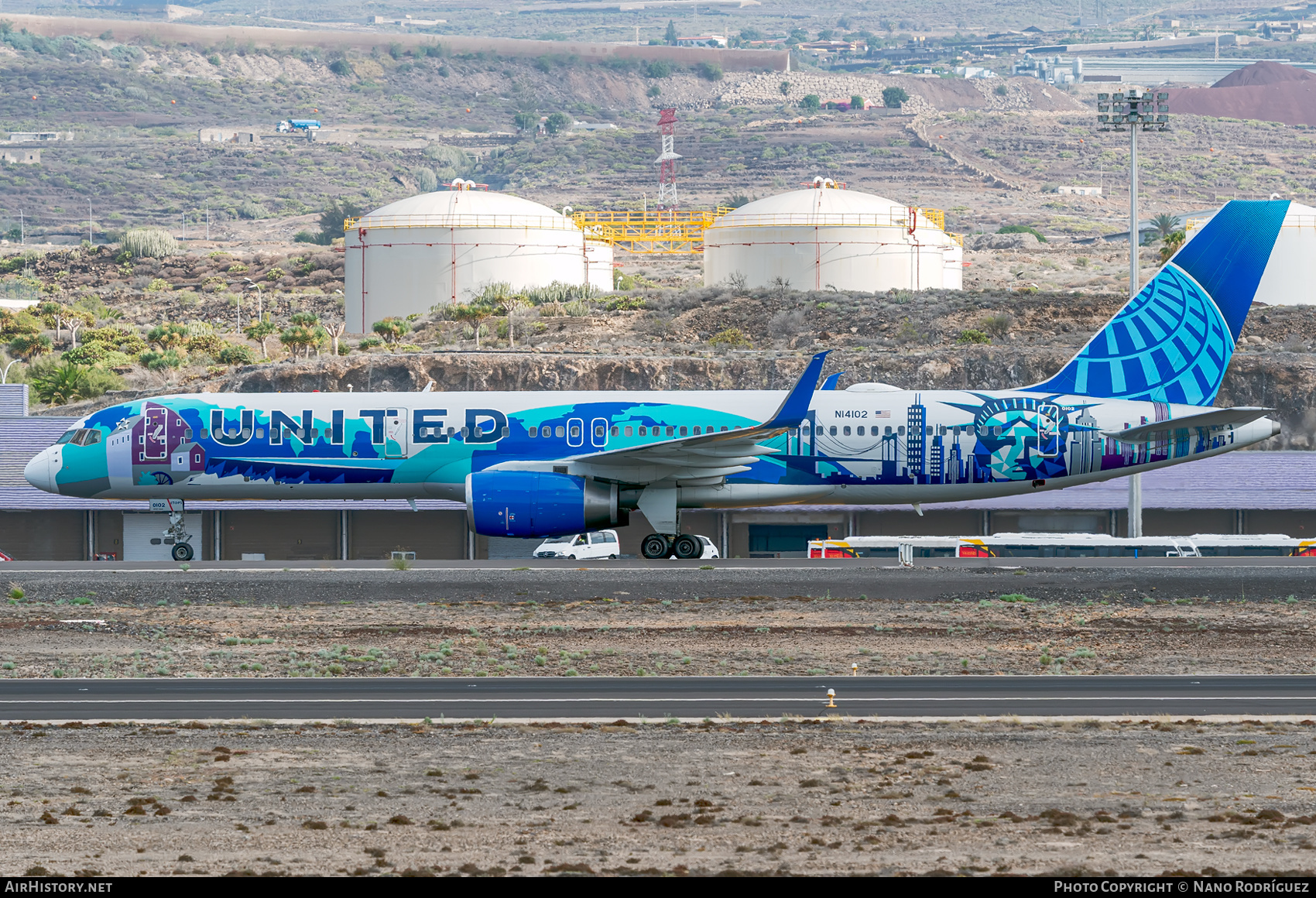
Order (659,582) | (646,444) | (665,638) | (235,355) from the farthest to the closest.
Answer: (235,355) → (646,444) → (659,582) → (665,638)

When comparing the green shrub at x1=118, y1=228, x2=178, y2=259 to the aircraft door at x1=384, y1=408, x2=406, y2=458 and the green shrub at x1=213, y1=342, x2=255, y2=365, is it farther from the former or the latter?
the aircraft door at x1=384, y1=408, x2=406, y2=458

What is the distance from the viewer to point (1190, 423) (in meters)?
35.1

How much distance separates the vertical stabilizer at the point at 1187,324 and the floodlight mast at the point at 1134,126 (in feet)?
17.7

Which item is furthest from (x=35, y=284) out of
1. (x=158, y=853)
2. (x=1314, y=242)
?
(x=158, y=853)

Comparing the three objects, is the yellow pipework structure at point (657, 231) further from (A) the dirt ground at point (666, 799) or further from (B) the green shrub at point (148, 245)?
(A) the dirt ground at point (666, 799)

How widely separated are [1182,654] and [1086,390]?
1538 centimetres

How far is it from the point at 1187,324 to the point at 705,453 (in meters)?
12.3

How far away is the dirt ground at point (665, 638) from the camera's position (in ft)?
70.7

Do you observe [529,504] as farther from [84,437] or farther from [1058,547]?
[1058,547]

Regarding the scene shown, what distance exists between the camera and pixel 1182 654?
73.9ft

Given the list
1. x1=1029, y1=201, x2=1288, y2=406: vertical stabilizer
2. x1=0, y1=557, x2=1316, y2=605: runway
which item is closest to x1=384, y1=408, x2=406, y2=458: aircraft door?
x1=0, y1=557, x2=1316, y2=605: runway

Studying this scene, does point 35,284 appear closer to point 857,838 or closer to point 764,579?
point 764,579

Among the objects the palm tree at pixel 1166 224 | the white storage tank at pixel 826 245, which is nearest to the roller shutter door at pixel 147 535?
the white storage tank at pixel 826 245

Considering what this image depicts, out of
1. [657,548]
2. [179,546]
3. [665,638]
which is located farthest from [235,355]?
[665,638]
